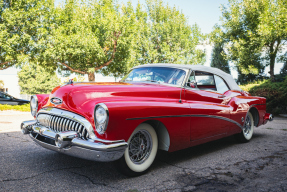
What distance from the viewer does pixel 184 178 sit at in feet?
10.2

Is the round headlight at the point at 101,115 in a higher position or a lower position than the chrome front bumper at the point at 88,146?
higher

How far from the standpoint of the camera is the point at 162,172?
3.31 meters

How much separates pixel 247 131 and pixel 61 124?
4.17m

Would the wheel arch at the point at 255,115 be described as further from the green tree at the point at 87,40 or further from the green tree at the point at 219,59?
the green tree at the point at 219,59

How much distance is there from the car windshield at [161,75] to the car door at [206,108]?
0.20 metres

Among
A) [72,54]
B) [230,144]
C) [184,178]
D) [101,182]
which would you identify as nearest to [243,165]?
[184,178]

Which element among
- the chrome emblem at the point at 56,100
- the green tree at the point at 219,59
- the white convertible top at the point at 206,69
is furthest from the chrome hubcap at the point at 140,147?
the green tree at the point at 219,59

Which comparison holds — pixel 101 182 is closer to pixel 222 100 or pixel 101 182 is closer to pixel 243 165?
pixel 243 165

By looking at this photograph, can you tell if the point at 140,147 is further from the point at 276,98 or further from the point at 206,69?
the point at 276,98

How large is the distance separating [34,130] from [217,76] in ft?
11.3

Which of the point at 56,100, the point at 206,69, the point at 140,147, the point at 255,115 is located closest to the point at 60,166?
the point at 56,100

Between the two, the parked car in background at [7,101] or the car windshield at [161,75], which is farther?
the parked car in background at [7,101]

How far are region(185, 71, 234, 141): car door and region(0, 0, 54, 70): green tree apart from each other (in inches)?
689

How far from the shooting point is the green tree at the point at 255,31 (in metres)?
22.5
